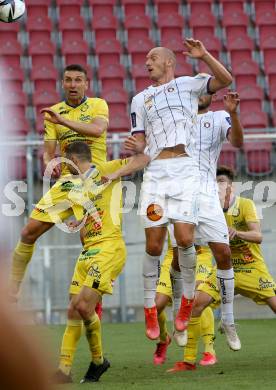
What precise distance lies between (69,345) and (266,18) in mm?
12896

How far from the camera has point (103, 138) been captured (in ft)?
23.7

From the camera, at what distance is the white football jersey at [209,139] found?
709cm

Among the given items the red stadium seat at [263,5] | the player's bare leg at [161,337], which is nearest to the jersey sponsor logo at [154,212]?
the player's bare leg at [161,337]

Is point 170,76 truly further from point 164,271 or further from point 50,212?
point 164,271

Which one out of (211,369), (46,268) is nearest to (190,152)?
(211,369)

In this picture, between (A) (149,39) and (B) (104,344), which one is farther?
(A) (149,39)

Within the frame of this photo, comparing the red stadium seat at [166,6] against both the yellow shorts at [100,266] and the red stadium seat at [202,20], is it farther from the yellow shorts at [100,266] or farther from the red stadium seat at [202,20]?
the yellow shorts at [100,266]

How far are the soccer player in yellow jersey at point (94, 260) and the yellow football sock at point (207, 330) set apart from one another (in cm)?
125

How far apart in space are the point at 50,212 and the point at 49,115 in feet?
2.72

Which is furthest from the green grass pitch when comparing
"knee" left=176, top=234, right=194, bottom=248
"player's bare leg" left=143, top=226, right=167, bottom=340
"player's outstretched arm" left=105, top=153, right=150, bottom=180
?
"player's outstretched arm" left=105, top=153, right=150, bottom=180

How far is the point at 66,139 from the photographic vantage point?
7.20 metres

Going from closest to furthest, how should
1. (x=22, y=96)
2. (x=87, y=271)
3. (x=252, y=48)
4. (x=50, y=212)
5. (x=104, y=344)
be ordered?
(x=87, y=271) < (x=50, y=212) < (x=104, y=344) < (x=22, y=96) < (x=252, y=48)

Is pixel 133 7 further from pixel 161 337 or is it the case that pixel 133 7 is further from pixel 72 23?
pixel 161 337

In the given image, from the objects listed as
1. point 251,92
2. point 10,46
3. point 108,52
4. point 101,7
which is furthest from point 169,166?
point 101,7
